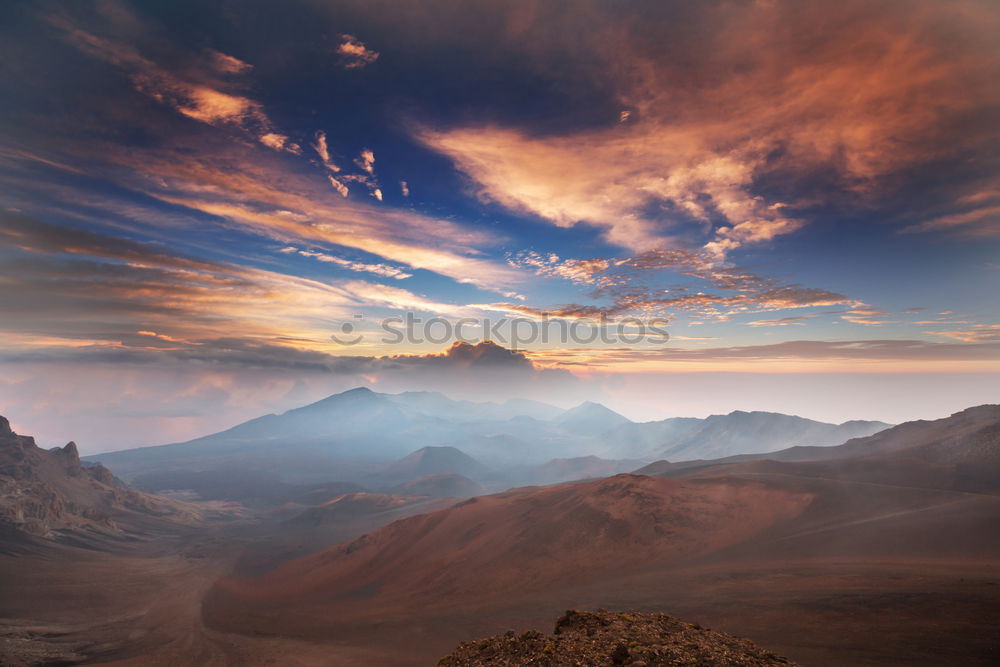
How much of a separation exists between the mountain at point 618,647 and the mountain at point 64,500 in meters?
144

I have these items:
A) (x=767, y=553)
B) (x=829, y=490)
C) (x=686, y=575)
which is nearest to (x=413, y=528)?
(x=686, y=575)

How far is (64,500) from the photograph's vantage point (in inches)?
4796

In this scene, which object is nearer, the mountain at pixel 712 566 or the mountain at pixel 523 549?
the mountain at pixel 712 566

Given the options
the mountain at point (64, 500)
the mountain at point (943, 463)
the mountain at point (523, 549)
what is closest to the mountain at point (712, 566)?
the mountain at point (523, 549)

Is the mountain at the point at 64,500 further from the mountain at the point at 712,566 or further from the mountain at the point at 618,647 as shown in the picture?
the mountain at the point at 618,647

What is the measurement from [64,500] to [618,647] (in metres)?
182

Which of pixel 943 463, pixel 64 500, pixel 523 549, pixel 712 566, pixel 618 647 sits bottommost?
pixel 64 500

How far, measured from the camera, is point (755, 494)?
6106 cm

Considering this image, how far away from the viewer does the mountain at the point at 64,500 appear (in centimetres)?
10300

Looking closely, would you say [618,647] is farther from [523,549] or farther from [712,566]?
[523,549]

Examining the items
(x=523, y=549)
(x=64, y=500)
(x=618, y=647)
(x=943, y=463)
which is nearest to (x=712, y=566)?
(x=523, y=549)

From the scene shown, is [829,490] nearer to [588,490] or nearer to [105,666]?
[588,490]

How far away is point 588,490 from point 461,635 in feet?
129

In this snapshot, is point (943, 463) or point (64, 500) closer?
point (943, 463)
